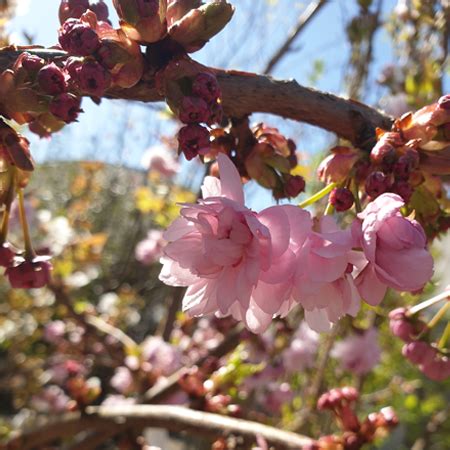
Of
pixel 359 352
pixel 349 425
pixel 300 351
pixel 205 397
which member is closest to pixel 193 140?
pixel 349 425

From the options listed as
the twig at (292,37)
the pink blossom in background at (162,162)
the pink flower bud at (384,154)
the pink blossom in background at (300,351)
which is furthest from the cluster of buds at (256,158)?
the pink blossom in background at (162,162)

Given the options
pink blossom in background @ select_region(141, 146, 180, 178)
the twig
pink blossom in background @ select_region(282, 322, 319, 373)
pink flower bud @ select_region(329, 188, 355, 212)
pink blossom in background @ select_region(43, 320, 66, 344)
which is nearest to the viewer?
pink flower bud @ select_region(329, 188, 355, 212)

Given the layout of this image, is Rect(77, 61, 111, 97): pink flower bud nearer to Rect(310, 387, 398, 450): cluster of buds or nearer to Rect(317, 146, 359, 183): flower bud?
Rect(317, 146, 359, 183): flower bud

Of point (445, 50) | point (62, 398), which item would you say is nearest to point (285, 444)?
point (445, 50)

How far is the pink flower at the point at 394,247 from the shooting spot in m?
0.52

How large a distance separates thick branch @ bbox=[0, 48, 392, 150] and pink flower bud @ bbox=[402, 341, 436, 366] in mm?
373

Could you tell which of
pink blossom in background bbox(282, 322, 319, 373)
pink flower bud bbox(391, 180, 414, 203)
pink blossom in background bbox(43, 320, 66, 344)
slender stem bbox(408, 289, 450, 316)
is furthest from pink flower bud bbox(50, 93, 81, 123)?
pink blossom in background bbox(43, 320, 66, 344)

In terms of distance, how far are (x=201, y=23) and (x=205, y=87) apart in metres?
0.08

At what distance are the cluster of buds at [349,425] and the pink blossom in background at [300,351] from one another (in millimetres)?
1369

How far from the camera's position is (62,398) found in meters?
3.27

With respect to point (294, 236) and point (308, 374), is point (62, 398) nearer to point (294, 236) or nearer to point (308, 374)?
point (308, 374)

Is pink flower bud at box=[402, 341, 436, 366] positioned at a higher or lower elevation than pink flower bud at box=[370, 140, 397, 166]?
lower

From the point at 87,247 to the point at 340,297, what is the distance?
10.4 ft

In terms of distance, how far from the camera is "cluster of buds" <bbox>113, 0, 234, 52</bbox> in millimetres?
535
